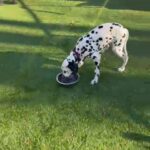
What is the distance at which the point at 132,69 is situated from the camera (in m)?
6.82

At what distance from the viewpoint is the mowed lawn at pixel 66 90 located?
5.24 metres

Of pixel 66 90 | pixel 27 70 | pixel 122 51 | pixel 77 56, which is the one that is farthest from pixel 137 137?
pixel 27 70

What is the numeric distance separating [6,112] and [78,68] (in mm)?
1307

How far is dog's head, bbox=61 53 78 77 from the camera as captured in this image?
611 cm

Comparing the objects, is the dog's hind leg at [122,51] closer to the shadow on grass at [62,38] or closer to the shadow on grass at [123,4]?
the shadow on grass at [62,38]

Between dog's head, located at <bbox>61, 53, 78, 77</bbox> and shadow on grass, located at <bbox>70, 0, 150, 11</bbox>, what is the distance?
3615 mm

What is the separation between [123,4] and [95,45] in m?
3.55

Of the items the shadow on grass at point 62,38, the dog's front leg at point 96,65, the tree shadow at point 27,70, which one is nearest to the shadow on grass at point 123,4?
the shadow on grass at point 62,38

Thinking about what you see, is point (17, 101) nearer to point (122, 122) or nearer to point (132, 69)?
point (122, 122)

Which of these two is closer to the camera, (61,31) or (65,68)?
(65,68)

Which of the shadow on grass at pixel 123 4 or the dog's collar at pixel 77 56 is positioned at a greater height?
the dog's collar at pixel 77 56

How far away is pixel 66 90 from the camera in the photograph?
6.22m

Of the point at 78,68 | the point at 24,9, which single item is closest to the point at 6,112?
the point at 78,68

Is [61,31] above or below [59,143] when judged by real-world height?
below
